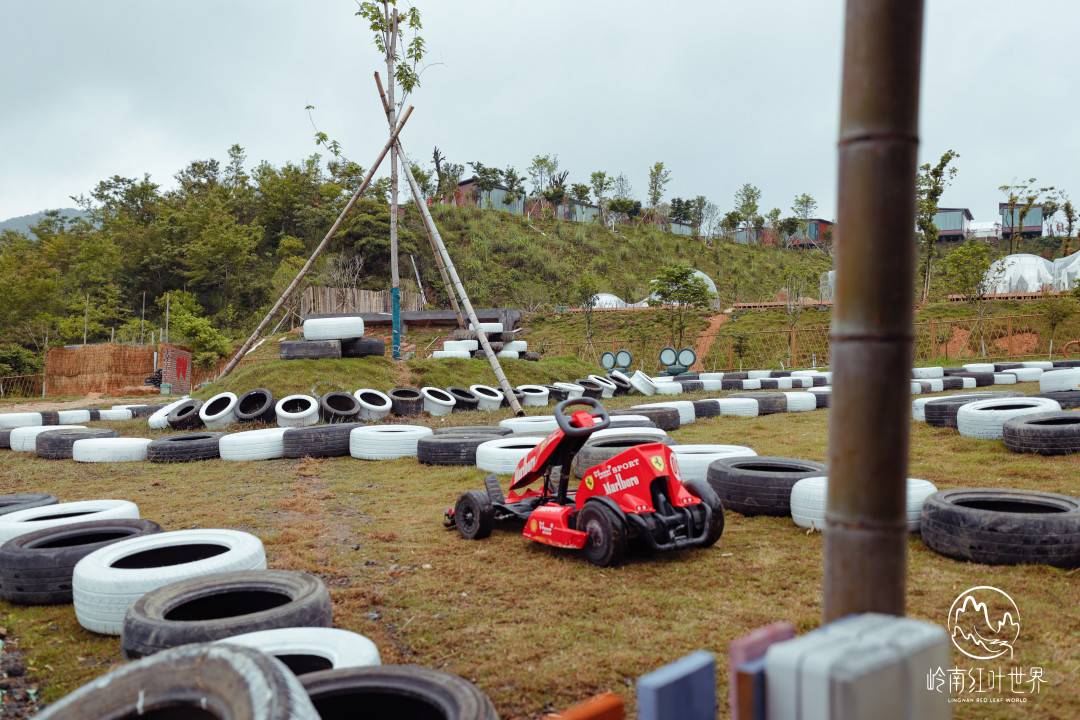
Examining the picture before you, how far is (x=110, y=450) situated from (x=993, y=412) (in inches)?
403

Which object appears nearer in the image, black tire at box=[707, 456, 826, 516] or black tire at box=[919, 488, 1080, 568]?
black tire at box=[919, 488, 1080, 568]

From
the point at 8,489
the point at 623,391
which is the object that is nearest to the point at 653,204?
the point at 623,391

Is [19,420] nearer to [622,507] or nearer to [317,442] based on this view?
[317,442]

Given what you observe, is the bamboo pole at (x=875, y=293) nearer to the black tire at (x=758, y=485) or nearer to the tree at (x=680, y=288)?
the black tire at (x=758, y=485)

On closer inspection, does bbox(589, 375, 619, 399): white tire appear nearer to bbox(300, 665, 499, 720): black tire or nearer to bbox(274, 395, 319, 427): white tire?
bbox(274, 395, 319, 427): white tire

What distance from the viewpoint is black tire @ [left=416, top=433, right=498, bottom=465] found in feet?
26.2

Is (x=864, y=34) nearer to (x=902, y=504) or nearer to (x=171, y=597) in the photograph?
(x=902, y=504)

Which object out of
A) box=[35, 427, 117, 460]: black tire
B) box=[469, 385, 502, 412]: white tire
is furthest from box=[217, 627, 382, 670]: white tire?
box=[469, 385, 502, 412]: white tire

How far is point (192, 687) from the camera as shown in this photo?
182 centimetres

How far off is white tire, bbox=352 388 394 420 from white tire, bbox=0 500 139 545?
7025 millimetres

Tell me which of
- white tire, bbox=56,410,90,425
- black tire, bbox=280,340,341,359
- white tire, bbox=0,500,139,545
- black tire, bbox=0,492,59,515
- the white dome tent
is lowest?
white tire, bbox=56,410,90,425

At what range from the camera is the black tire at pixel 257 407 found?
1179 centimetres

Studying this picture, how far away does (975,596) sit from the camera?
11.8 feet

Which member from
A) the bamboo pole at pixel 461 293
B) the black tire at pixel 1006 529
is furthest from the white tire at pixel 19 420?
the black tire at pixel 1006 529
